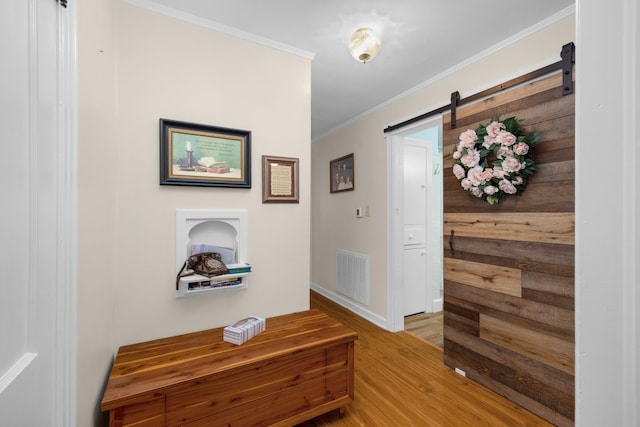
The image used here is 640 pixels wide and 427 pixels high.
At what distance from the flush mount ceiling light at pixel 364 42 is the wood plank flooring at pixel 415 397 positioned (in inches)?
92.1

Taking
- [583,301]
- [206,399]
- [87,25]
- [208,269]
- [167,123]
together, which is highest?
[87,25]

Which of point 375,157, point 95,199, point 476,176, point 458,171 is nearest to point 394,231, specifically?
point 375,157

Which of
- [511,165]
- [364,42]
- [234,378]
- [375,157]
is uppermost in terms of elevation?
[364,42]

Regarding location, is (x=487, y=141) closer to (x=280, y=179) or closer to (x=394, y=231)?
(x=394, y=231)

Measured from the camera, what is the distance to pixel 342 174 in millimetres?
3717

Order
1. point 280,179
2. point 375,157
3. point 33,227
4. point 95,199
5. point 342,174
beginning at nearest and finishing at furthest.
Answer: point 33,227 < point 95,199 < point 280,179 < point 375,157 < point 342,174

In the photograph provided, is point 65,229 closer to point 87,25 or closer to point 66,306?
point 66,306

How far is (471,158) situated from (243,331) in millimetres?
1920

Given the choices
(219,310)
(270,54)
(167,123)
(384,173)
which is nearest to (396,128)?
(384,173)

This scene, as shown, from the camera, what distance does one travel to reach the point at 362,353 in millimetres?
2484

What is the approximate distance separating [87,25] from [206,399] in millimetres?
1685

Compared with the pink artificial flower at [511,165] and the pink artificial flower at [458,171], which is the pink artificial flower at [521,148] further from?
the pink artificial flower at [458,171]

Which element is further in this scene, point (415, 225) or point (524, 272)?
point (415, 225)

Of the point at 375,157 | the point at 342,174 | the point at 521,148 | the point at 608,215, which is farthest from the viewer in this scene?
the point at 342,174
